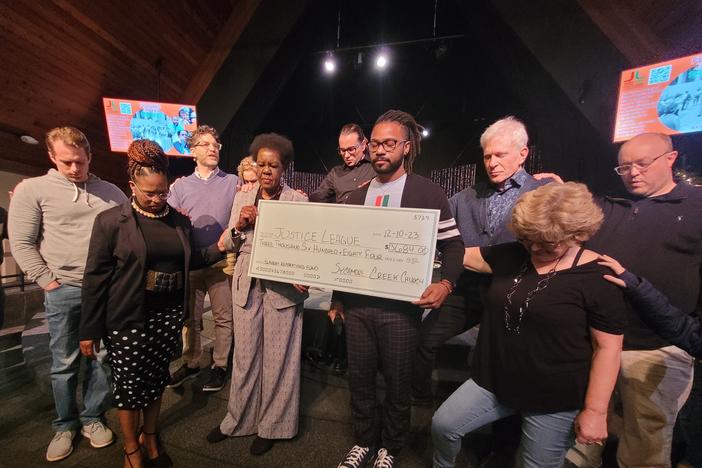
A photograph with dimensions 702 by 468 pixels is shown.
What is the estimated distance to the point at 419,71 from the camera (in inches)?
228

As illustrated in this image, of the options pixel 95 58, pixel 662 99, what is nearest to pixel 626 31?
pixel 662 99

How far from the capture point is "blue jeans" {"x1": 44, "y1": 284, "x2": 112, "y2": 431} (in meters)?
1.61

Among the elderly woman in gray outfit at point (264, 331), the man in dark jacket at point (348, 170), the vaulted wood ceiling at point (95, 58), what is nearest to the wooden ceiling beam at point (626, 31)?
the man in dark jacket at point (348, 170)

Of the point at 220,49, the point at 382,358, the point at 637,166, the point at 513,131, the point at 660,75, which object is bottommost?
the point at 382,358

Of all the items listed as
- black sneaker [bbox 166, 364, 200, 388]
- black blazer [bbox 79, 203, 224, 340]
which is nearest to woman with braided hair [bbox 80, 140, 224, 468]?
black blazer [bbox 79, 203, 224, 340]

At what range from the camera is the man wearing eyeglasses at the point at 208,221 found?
2221 mm

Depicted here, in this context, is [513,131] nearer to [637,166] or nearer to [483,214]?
[483,214]

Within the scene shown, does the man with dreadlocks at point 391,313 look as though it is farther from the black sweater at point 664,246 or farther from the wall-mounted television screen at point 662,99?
the wall-mounted television screen at point 662,99

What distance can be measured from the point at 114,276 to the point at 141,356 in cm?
42

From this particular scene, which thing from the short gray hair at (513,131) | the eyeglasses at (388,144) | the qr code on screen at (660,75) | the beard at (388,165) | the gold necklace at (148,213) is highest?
the qr code on screen at (660,75)

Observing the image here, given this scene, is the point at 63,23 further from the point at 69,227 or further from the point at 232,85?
the point at 69,227

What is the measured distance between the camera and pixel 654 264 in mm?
1283

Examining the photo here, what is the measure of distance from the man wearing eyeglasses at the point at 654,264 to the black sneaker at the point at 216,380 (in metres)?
2.64

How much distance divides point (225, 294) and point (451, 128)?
5.72m
